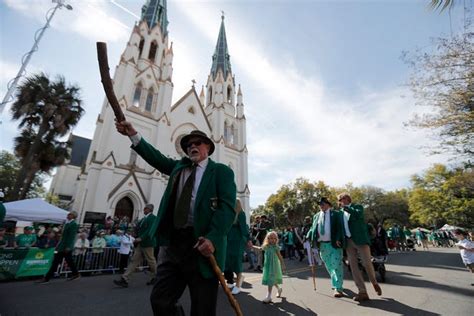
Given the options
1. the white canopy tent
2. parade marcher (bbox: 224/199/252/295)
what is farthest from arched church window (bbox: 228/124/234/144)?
parade marcher (bbox: 224/199/252/295)

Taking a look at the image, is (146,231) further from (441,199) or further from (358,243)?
(441,199)

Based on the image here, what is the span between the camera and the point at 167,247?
1925 millimetres

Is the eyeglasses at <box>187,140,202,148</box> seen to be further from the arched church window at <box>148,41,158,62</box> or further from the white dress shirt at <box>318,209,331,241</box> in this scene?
the arched church window at <box>148,41,158,62</box>

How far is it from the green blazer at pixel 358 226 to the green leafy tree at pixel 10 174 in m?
33.8

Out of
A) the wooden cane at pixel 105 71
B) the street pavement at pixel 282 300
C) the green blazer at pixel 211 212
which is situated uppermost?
the wooden cane at pixel 105 71

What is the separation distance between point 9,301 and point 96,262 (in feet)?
12.6

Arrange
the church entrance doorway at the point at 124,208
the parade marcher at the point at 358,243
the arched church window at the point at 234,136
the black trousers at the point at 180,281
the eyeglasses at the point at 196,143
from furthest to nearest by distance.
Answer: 1. the arched church window at the point at 234,136
2. the church entrance doorway at the point at 124,208
3. the parade marcher at the point at 358,243
4. the eyeglasses at the point at 196,143
5. the black trousers at the point at 180,281

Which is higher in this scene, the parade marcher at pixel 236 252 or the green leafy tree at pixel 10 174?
the green leafy tree at pixel 10 174

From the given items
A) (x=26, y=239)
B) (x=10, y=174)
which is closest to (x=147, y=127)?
(x=26, y=239)

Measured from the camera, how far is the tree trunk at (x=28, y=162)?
1282cm

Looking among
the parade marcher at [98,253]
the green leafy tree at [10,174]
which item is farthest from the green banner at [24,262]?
the green leafy tree at [10,174]

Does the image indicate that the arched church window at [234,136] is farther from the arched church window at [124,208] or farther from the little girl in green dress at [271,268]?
the little girl in green dress at [271,268]

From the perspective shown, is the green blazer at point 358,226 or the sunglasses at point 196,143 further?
the green blazer at point 358,226

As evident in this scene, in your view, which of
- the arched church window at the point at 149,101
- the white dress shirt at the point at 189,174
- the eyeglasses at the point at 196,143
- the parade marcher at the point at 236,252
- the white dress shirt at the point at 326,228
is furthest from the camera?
the arched church window at the point at 149,101
